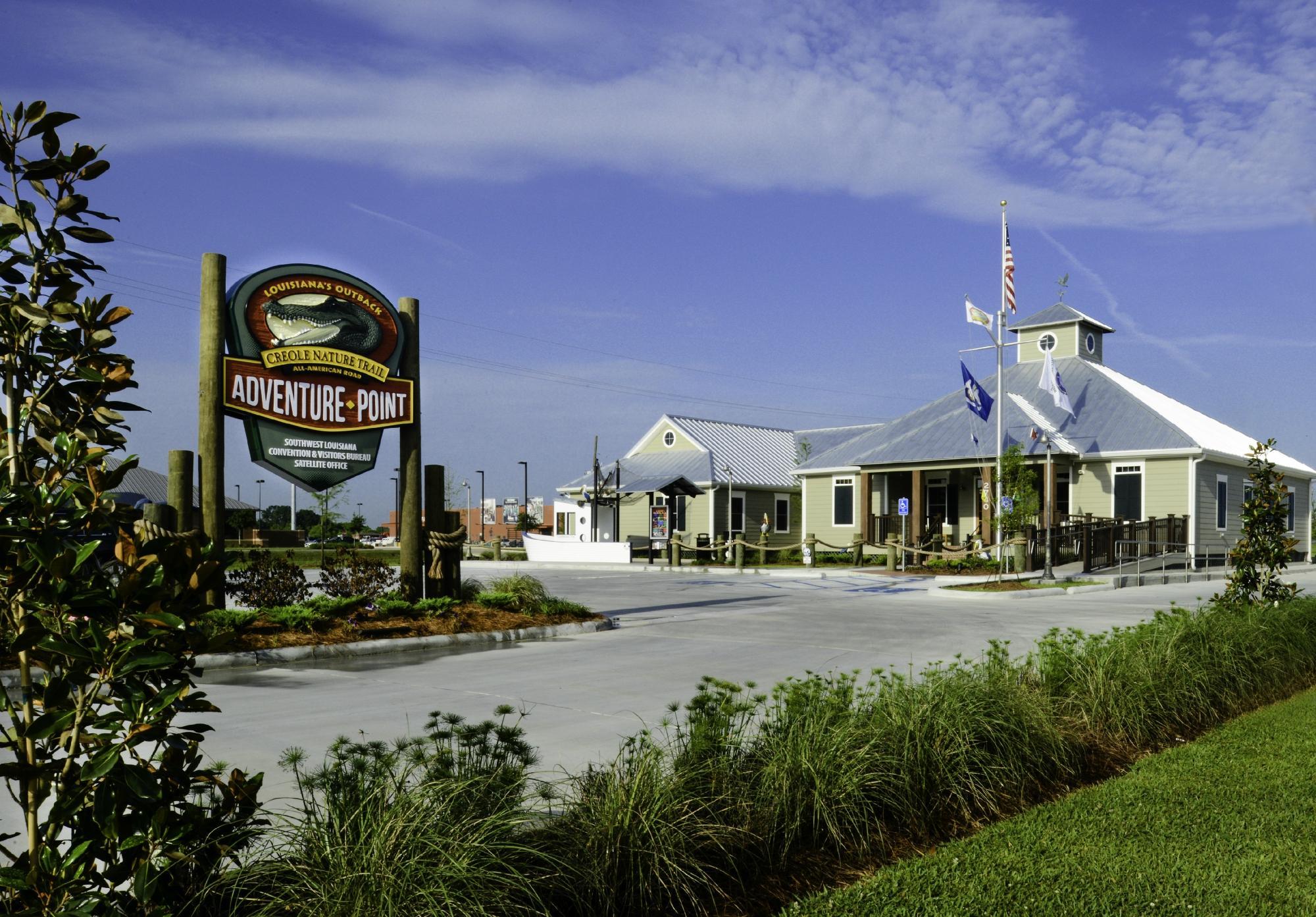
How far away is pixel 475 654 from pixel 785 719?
25.4 feet

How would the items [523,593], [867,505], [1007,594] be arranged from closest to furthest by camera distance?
[523,593] < [1007,594] < [867,505]

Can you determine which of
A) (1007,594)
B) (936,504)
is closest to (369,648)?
(1007,594)

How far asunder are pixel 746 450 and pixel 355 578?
37501 millimetres

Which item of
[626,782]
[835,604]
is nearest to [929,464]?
[835,604]

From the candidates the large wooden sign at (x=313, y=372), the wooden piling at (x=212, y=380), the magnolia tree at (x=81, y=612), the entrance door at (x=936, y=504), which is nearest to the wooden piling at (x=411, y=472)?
the large wooden sign at (x=313, y=372)

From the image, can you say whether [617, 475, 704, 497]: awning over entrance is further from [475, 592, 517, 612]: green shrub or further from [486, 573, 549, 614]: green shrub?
[475, 592, 517, 612]: green shrub

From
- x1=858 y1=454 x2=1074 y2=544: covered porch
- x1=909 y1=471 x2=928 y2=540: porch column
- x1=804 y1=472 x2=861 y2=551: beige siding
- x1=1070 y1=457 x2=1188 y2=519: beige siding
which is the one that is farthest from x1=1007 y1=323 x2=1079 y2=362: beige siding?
x1=804 y1=472 x2=861 y2=551: beige siding

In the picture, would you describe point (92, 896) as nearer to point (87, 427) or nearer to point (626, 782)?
A: point (87, 427)

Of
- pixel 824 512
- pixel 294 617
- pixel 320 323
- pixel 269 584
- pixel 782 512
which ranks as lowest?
pixel 294 617

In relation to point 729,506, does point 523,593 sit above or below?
below

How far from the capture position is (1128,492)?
3275 cm

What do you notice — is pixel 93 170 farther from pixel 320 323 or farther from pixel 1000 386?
pixel 1000 386

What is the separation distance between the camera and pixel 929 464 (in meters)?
35.3

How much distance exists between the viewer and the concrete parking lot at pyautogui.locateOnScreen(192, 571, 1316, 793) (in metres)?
8.09
